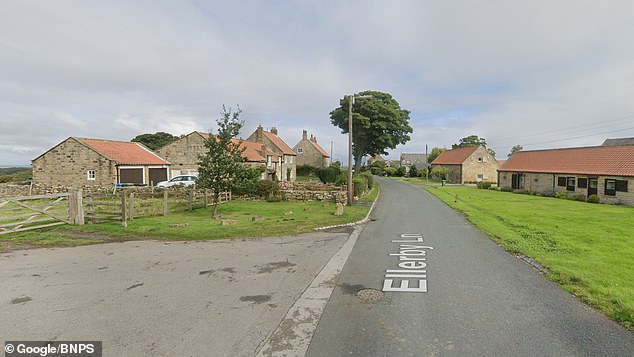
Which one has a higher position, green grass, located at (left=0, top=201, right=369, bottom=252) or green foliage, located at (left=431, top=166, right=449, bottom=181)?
green foliage, located at (left=431, top=166, right=449, bottom=181)

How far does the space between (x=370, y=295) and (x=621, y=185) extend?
3132 centimetres

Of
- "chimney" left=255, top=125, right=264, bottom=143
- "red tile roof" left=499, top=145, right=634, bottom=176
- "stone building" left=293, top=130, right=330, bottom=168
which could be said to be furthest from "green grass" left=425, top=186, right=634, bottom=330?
"stone building" left=293, top=130, right=330, bottom=168

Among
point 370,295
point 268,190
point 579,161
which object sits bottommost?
point 370,295

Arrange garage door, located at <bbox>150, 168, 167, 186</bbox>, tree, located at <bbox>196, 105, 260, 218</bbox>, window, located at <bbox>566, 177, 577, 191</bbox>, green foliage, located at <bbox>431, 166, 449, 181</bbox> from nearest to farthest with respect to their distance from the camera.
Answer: tree, located at <bbox>196, 105, 260, 218</bbox>, window, located at <bbox>566, 177, 577, 191</bbox>, garage door, located at <bbox>150, 168, 167, 186</bbox>, green foliage, located at <bbox>431, 166, 449, 181</bbox>

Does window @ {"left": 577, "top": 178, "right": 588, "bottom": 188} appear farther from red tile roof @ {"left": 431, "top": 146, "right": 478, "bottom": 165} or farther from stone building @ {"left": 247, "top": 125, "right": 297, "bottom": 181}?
stone building @ {"left": 247, "top": 125, "right": 297, "bottom": 181}

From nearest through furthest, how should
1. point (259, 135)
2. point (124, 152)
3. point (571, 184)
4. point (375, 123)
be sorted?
point (571, 184) < point (124, 152) < point (375, 123) < point (259, 135)

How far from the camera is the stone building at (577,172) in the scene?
86.8 feet

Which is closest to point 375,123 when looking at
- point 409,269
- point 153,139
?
point 409,269

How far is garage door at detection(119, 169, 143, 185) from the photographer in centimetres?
3028

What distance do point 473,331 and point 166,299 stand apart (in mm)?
5285

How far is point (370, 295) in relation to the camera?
6.13 m

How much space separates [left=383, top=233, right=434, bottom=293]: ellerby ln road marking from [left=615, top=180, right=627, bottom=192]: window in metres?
26.0

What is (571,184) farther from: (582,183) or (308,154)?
(308,154)

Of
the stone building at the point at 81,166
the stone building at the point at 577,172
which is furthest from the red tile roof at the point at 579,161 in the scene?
the stone building at the point at 81,166
